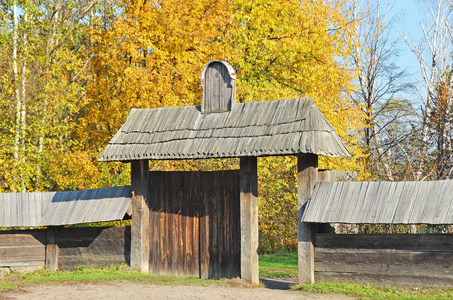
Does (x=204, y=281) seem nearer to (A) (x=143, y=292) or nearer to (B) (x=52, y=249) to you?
(A) (x=143, y=292)

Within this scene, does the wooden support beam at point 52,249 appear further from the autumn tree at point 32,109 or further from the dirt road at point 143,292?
the autumn tree at point 32,109

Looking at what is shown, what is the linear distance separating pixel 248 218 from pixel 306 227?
1237 millimetres

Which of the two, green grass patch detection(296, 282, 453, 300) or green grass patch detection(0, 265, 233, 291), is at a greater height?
green grass patch detection(296, 282, 453, 300)

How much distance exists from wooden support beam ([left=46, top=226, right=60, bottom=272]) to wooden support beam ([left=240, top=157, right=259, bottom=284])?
4.62 meters

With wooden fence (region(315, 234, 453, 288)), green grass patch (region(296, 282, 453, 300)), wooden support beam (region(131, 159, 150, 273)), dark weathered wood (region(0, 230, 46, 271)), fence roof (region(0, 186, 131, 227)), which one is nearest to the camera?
green grass patch (region(296, 282, 453, 300))

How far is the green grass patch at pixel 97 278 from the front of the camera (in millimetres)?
11961

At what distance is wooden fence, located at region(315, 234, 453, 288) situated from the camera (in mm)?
10367

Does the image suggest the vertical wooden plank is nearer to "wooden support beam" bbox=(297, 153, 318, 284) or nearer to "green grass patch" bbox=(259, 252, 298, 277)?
"green grass patch" bbox=(259, 252, 298, 277)

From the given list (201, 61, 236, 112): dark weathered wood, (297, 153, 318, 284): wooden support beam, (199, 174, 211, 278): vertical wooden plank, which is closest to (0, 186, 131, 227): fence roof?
(199, 174, 211, 278): vertical wooden plank

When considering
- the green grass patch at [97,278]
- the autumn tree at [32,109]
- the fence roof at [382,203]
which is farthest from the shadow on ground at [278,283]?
the autumn tree at [32,109]

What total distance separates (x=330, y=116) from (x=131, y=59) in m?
7.36

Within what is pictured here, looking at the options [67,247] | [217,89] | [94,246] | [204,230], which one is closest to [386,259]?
[204,230]

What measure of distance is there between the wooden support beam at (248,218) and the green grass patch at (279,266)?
1945mm

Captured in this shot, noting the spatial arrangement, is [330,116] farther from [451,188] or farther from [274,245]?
[451,188]
